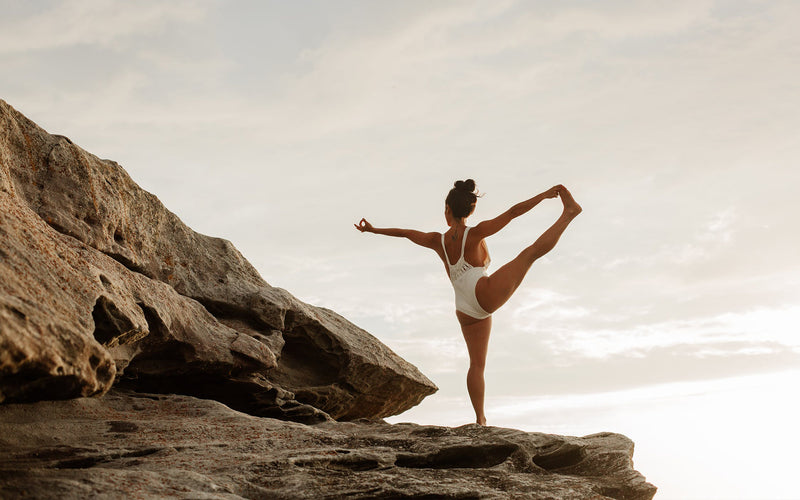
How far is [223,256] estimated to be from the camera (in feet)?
47.0

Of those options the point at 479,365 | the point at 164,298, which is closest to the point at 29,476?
the point at 164,298

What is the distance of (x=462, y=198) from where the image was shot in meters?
12.2

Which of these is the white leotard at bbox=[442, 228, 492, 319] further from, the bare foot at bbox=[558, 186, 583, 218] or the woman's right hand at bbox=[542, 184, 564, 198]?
the bare foot at bbox=[558, 186, 583, 218]

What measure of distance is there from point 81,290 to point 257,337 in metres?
5.14

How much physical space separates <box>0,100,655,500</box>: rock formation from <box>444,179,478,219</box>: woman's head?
3.78 metres

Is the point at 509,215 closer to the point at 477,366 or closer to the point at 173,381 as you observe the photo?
the point at 477,366

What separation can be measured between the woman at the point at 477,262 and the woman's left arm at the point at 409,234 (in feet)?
0.08

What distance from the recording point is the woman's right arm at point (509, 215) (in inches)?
455

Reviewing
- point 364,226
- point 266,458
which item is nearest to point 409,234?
point 364,226

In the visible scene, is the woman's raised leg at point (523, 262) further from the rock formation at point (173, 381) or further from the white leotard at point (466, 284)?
the rock formation at point (173, 381)

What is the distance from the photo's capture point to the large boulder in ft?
22.0

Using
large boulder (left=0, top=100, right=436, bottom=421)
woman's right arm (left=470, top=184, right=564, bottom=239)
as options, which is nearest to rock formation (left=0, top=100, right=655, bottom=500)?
large boulder (left=0, top=100, right=436, bottom=421)

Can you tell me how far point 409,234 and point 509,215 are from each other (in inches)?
80.8

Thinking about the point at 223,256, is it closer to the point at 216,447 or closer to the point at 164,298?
the point at 164,298
